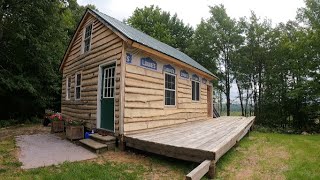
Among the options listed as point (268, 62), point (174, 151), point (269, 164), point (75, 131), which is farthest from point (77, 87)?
point (268, 62)

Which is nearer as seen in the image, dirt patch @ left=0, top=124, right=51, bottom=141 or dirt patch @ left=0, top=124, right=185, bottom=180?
dirt patch @ left=0, top=124, right=185, bottom=180

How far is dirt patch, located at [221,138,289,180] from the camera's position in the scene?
4.87 meters

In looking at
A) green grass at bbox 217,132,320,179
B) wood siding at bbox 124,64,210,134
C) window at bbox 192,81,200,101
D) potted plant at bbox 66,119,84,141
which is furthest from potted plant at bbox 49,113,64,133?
green grass at bbox 217,132,320,179

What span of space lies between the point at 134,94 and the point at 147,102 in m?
0.72

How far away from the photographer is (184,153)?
511 cm

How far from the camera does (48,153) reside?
248 inches

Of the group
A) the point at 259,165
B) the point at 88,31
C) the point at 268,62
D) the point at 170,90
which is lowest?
the point at 259,165

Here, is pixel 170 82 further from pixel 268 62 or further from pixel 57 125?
pixel 268 62

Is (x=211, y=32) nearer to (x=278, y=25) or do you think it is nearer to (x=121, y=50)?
(x=278, y=25)

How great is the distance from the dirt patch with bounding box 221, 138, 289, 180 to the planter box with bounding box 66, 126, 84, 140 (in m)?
5.33

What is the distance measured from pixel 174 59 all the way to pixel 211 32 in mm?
15884

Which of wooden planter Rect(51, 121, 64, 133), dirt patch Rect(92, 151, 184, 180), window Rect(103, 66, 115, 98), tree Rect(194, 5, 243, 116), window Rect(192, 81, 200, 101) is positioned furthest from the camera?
tree Rect(194, 5, 243, 116)

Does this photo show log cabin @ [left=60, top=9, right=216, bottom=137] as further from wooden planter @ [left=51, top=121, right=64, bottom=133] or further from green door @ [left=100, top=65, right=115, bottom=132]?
wooden planter @ [left=51, top=121, right=64, bottom=133]

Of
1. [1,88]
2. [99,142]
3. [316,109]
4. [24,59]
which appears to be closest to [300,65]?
[316,109]
